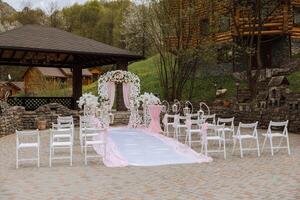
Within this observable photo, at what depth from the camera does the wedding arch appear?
1909 cm

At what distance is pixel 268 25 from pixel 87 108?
13670 millimetres

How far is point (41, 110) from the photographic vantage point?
20484mm

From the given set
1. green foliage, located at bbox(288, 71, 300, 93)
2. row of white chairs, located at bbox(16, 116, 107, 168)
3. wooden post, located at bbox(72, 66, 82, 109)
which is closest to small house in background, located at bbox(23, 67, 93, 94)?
wooden post, located at bbox(72, 66, 82, 109)

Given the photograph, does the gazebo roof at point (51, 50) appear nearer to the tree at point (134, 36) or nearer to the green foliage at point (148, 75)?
the green foliage at point (148, 75)

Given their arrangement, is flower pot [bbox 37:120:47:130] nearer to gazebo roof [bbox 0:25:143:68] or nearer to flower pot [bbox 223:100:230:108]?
gazebo roof [bbox 0:25:143:68]

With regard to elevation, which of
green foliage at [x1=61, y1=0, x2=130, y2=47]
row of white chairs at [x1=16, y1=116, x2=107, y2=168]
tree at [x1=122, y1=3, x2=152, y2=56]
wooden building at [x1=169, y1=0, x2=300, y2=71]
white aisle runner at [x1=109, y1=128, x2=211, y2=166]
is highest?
green foliage at [x1=61, y1=0, x2=130, y2=47]

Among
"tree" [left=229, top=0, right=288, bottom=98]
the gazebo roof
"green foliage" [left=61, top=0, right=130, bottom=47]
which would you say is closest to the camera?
the gazebo roof

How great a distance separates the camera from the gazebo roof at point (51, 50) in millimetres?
20781

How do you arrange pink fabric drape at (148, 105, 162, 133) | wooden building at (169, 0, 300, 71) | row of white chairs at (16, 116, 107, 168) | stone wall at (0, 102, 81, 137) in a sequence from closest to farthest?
row of white chairs at (16, 116, 107, 168), pink fabric drape at (148, 105, 162, 133), stone wall at (0, 102, 81, 137), wooden building at (169, 0, 300, 71)

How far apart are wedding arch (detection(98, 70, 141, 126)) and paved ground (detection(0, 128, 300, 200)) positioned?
8.81 meters

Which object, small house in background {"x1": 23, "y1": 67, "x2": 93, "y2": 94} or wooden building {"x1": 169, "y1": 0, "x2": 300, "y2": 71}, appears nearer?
wooden building {"x1": 169, "y1": 0, "x2": 300, "y2": 71}

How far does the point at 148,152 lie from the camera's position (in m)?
11.6

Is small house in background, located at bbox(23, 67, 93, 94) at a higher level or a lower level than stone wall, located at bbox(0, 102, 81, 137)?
higher

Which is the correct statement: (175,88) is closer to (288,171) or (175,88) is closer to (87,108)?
(87,108)
